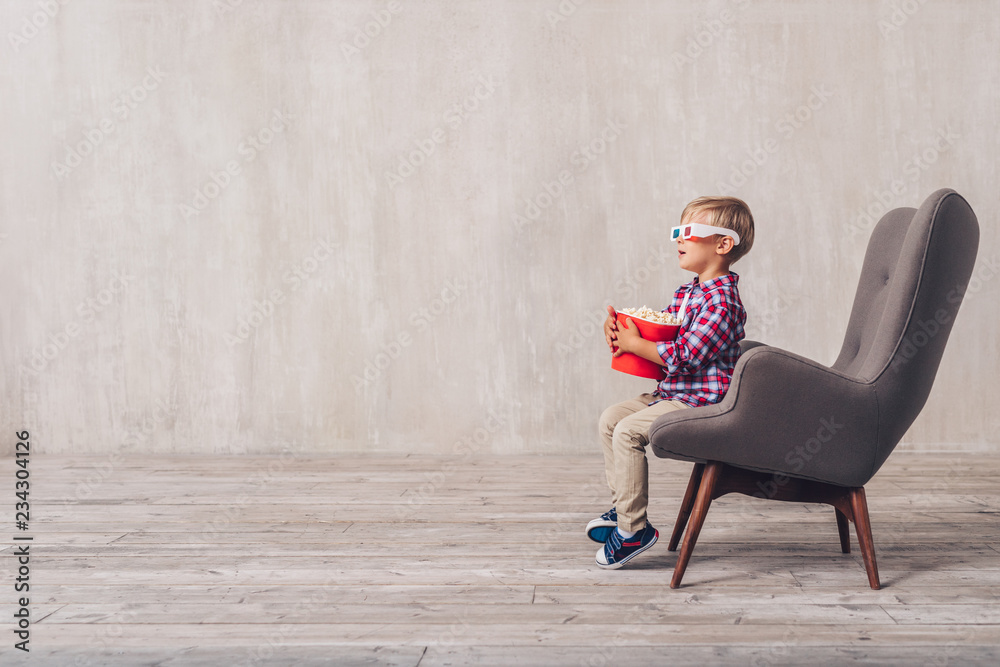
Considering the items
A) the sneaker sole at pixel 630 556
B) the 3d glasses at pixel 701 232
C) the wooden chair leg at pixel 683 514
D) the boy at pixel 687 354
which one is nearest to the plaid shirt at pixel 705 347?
the boy at pixel 687 354

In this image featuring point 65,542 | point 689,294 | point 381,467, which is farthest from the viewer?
point 381,467

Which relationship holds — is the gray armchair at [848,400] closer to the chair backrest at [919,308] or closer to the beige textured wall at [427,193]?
the chair backrest at [919,308]

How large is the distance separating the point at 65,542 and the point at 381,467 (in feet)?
4.28

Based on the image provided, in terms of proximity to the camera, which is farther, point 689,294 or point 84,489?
point 84,489

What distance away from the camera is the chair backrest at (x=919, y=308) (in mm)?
1536

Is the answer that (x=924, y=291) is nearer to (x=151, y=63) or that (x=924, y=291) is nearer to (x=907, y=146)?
(x=907, y=146)

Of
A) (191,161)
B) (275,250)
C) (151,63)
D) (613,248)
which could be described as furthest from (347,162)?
(613,248)

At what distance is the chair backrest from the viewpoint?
5.04 ft

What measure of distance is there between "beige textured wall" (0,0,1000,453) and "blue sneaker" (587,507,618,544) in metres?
1.41

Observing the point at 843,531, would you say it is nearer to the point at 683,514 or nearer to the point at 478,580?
the point at 683,514

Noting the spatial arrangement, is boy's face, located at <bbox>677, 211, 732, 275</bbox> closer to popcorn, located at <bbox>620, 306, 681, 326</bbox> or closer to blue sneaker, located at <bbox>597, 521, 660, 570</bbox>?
popcorn, located at <bbox>620, 306, 681, 326</bbox>

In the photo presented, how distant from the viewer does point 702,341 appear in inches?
67.2

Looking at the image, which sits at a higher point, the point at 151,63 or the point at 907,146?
the point at 151,63

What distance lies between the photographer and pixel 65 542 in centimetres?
206
